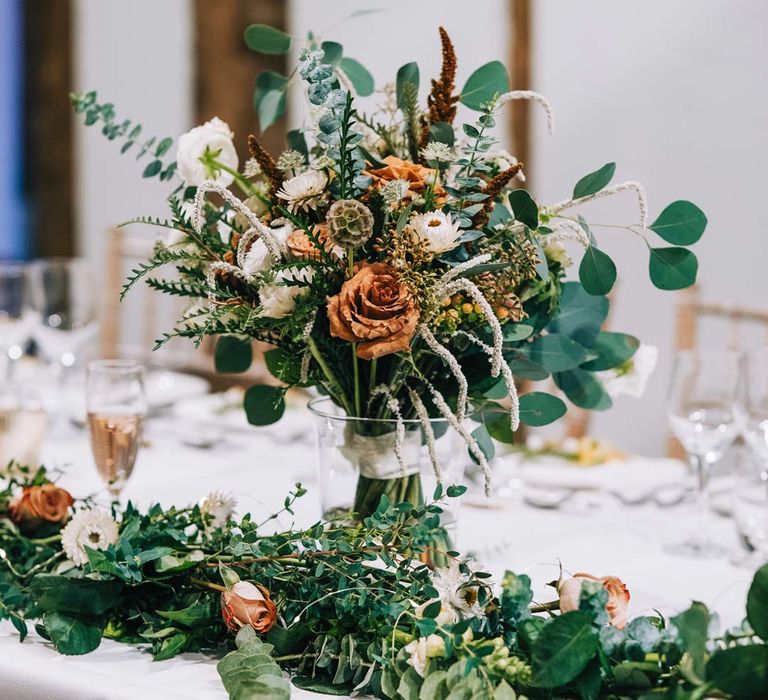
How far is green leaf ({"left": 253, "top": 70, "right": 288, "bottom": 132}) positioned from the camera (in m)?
1.13

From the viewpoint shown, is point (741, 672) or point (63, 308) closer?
point (741, 672)

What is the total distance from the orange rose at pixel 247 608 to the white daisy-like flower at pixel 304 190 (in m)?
0.33

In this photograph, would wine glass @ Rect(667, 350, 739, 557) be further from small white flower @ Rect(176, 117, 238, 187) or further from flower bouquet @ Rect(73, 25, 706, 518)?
small white flower @ Rect(176, 117, 238, 187)

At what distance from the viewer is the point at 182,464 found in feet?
5.23

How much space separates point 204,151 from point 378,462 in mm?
346

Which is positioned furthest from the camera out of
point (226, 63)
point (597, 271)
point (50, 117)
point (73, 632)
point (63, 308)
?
point (50, 117)

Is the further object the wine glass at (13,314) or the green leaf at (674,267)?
the wine glass at (13,314)

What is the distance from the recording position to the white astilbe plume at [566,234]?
3.09ft

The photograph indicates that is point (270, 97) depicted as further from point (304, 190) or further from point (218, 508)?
point (218, 508)

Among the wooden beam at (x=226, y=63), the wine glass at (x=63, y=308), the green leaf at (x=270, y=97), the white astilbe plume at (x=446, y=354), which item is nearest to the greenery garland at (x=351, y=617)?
the white astilbe plume at (x=446, y=354)

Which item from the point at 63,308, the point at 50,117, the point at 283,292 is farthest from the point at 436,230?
the point at 50,117

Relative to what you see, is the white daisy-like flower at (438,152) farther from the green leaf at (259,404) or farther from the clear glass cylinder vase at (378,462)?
the green leaf at (259,404)

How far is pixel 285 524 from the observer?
1.22m

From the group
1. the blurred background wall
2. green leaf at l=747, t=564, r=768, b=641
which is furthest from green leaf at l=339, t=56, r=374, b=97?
the blurred background wall
